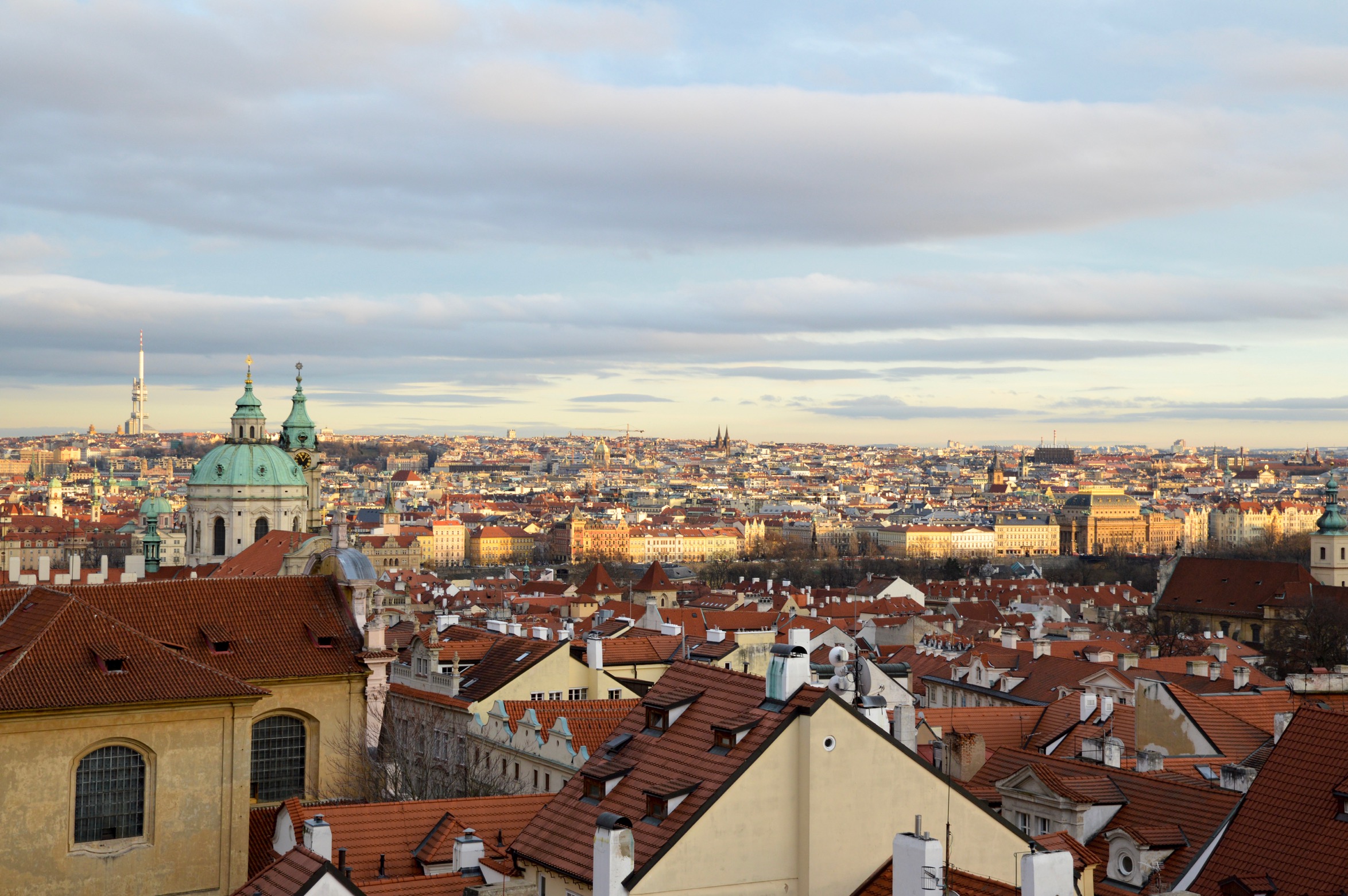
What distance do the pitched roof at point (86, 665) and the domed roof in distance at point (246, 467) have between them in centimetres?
6476

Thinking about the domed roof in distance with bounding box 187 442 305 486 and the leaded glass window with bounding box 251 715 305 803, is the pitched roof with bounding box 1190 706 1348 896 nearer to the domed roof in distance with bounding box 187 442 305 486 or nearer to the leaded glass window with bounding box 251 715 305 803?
the leaded glass window with bounding box 251 715 305 803

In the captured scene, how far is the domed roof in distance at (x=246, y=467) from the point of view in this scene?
89688 millimetres

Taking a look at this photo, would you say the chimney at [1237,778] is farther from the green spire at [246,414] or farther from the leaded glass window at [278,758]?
the green spire at [246,414]

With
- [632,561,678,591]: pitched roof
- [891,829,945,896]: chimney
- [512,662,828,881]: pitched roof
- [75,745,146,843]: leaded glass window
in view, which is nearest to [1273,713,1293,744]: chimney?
[512,662,828,881]: pitched roof

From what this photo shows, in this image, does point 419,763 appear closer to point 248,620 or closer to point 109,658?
point 248,620

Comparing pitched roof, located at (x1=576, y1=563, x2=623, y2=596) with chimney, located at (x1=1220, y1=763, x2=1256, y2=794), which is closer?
chimney, located at (x1=1220, y1=763, x2=1256, y2=794)

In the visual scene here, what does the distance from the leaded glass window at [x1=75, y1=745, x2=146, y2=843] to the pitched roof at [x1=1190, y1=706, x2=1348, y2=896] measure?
15653mm

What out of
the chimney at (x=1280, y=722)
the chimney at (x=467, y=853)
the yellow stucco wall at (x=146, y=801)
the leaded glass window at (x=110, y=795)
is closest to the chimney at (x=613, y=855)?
the chimney at (x=467, y=853)

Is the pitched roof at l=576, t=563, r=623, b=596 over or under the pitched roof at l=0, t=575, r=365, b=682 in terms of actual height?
under

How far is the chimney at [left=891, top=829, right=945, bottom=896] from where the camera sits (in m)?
12.3

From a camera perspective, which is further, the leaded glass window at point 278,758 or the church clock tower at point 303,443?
the church clock tower at point 303,443

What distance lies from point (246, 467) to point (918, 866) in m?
81.5

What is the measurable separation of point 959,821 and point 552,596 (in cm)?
7489

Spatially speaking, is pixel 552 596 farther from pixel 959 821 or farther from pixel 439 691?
pixel 959 821
